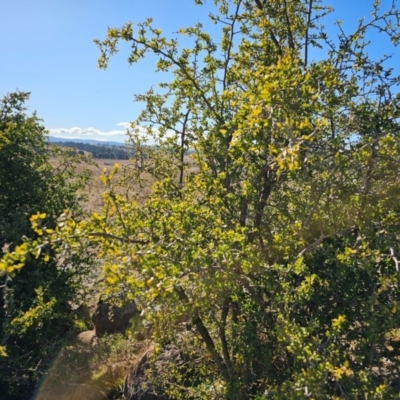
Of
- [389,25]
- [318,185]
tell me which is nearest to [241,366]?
[318,185]

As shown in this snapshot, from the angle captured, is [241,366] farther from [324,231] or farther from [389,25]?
[389,25]

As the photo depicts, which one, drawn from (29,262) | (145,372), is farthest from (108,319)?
(145,372)

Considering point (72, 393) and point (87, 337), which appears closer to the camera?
point (72, 393)

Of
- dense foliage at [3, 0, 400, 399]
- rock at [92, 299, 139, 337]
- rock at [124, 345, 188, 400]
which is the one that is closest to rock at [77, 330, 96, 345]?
rock at [92, 299, 139, 337]

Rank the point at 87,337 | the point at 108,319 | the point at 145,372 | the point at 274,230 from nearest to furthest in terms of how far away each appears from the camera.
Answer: the point at 274,230
the point at 145,372
the point at 108,319
the point at 87,337

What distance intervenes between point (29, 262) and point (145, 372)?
3873 mm

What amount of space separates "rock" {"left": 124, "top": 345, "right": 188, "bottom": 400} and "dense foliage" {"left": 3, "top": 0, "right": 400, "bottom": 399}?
295 mm

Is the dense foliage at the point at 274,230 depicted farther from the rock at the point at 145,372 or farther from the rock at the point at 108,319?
the rock at the point at 108,319

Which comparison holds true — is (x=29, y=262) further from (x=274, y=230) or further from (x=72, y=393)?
(x=274, y=230)

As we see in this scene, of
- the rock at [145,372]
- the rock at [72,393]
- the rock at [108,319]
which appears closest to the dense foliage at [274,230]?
the rock at [145,372]

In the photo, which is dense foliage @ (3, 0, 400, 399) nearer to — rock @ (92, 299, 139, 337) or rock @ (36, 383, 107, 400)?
rock @ (36, 383, 107, 400)

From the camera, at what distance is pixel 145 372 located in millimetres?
6180

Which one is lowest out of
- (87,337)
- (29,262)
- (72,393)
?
(72,393)

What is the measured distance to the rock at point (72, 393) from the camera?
798 cm
